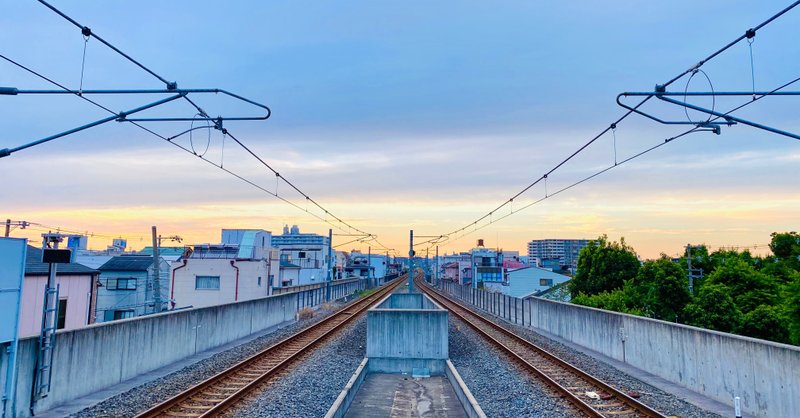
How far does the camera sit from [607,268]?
39.0 m

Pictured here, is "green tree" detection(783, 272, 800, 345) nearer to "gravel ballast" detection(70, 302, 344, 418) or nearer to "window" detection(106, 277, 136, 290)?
"gravel ballast" detection(70, 302, 344, 418)

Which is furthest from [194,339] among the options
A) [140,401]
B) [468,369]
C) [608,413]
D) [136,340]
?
[608,413]

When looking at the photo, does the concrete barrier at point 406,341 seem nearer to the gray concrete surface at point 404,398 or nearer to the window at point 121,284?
the gray concrete surface at point 404,398

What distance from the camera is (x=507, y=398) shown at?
13.6 metres

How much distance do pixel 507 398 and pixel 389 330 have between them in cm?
570

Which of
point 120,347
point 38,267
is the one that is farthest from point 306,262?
point 120,347

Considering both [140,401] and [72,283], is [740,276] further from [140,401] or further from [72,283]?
[72,283]

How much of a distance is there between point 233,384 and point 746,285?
2716cm

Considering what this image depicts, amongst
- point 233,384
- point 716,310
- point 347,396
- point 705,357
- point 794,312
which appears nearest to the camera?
point 347,396

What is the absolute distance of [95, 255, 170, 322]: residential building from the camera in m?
39.5

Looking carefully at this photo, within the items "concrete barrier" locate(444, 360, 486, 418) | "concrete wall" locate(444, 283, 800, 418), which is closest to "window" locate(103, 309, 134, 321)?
"concrete barrier" locate(444, 360, 486, 418)

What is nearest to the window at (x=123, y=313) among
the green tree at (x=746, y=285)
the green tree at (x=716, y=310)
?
the green tree at (x=716, y=310)

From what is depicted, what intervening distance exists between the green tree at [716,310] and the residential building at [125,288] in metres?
35.4

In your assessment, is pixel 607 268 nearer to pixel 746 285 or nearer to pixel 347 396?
pixel 746 285
